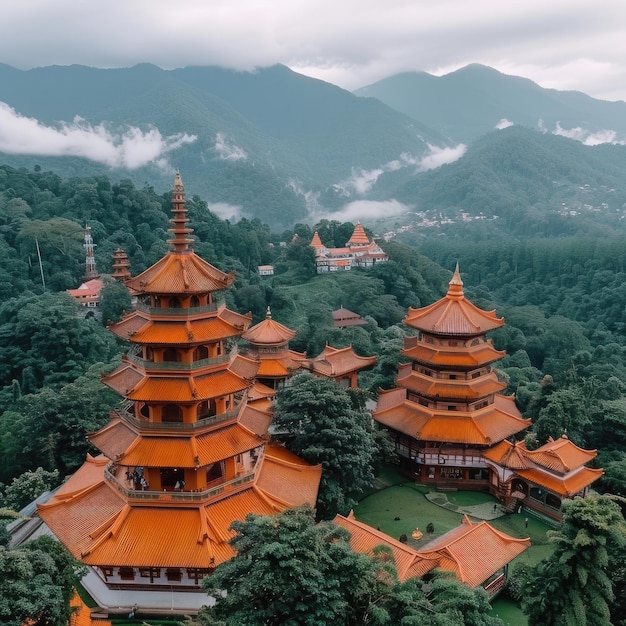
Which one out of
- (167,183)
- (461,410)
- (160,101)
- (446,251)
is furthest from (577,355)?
(160,101)

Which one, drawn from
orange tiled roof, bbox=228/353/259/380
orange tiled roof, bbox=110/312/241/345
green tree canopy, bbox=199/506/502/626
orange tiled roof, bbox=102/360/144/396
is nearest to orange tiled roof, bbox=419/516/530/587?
green tree canopy, bbox=199/506/502/626


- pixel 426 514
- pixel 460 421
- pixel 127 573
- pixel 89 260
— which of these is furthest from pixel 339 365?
pixel 89 260

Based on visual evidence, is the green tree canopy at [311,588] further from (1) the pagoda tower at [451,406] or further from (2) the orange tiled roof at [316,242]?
(2) the orange tiled roof at [316,242]

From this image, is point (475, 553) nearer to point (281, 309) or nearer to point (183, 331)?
point (183, 331)

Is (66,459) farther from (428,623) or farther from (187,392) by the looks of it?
(428,623)

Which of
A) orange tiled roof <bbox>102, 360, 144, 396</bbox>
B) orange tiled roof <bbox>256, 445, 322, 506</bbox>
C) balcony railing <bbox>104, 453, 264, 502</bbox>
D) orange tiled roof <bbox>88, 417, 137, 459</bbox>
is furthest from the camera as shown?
orange tiled roof <bbox>256, 445, 322, 506</bbox>

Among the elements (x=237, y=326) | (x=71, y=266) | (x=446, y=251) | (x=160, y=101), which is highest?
(x=160, y=101)

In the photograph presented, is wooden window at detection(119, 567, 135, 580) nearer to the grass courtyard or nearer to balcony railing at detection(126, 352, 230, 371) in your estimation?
balcony railing at detection(126, 352, 230, 371)
